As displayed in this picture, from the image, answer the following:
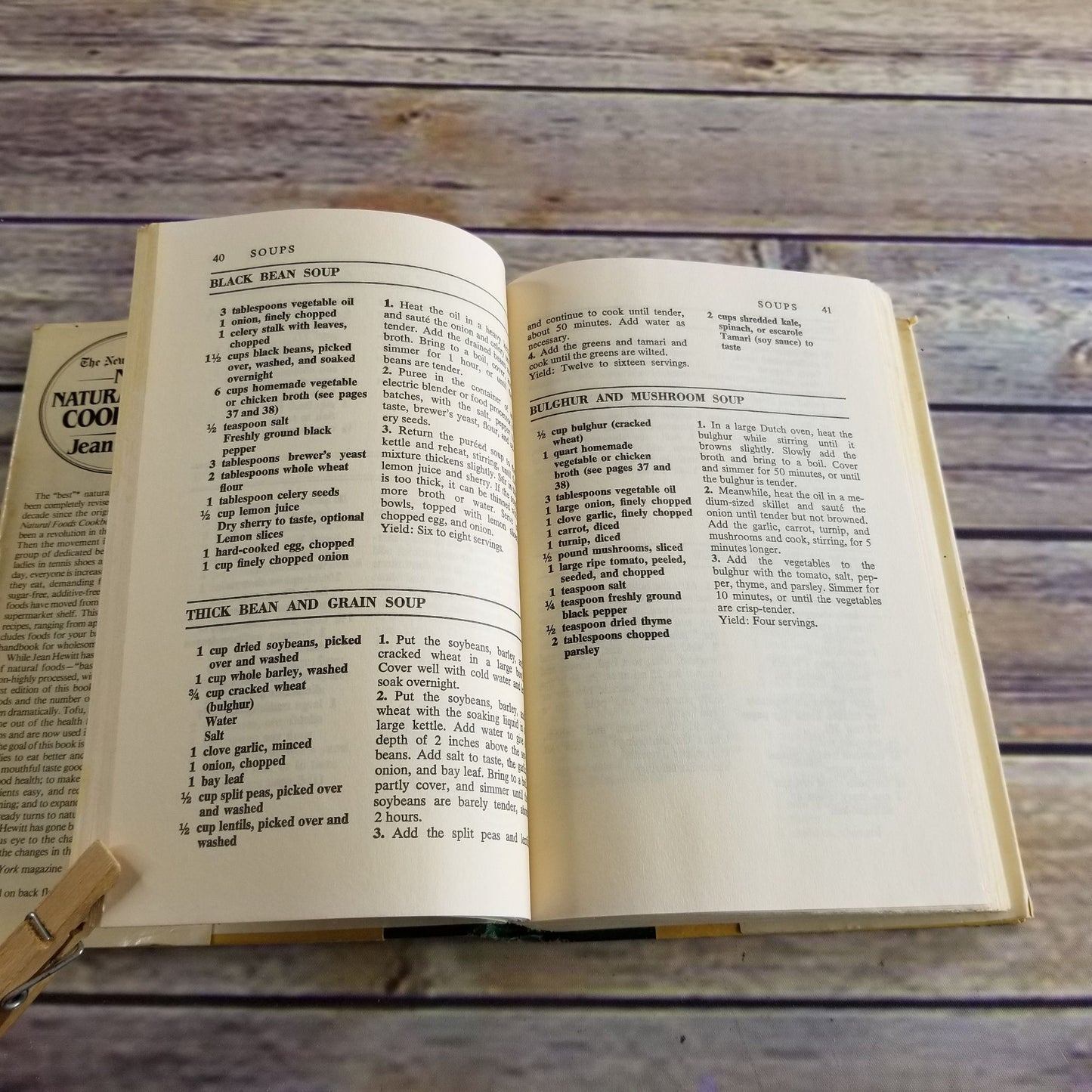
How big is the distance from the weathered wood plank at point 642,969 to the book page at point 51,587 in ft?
0.22

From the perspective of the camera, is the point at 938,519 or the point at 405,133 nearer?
the point at 938,519

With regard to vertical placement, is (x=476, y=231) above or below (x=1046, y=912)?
above

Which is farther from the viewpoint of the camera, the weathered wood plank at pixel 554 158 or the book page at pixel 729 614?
the weathered wood plank at pixel 554 158

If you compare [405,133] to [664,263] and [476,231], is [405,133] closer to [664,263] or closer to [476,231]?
[476,231]

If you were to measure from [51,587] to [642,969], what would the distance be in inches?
13.8

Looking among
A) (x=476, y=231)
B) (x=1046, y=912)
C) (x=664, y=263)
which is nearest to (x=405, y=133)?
(x=476, y=231)

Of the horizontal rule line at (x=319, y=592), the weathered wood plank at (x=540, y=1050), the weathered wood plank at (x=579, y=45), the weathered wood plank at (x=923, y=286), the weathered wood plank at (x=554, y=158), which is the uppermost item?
the weathered wood plank at (x=579, y=45)

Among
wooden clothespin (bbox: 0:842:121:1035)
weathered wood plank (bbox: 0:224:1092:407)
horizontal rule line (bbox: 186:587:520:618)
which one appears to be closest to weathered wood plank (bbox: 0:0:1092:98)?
weathered wood plank (bbox: 0:224:1092:407)

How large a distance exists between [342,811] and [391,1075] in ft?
0.45

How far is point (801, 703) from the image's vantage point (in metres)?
0.48

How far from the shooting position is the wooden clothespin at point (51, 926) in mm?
404

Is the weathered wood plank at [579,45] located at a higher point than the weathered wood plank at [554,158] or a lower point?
higher

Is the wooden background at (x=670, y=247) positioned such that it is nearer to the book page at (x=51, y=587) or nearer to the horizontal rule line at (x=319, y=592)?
the book page at (x=51, y=587)

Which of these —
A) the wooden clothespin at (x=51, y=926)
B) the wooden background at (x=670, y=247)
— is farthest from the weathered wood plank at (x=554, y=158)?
the wooden clothespin at (x=51, y=926)
